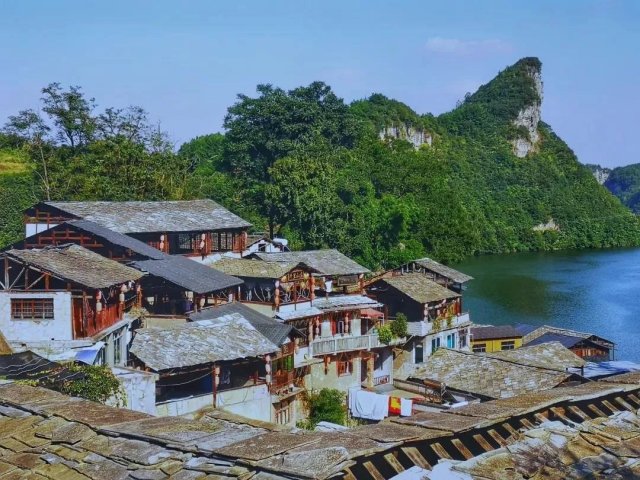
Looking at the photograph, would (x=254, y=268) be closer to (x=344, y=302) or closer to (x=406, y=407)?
(x=344, y=302)

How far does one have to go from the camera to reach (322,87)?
5962cm

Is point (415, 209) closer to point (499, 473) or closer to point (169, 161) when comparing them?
point (169, 161)

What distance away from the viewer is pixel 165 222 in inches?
1236

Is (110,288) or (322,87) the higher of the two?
(322,87)

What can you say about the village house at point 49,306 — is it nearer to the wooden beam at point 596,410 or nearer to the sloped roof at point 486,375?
the sloped roof at point 486,375

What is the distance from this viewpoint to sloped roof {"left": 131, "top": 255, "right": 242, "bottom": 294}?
2328 cm

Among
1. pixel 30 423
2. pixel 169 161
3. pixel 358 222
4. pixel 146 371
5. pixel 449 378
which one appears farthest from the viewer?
pixel 358 222

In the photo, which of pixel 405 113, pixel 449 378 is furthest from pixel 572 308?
pixel 405 113

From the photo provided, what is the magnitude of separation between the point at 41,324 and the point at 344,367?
1280 cm

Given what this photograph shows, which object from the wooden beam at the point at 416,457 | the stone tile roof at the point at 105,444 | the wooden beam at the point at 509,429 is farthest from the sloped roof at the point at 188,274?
the wooden beam at the point at 416,457

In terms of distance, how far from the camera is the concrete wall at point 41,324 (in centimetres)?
1888

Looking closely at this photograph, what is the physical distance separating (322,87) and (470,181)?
169 feet

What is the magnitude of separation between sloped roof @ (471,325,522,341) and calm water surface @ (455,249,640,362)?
5.41 m

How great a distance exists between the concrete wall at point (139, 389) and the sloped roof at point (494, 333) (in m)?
22.1
